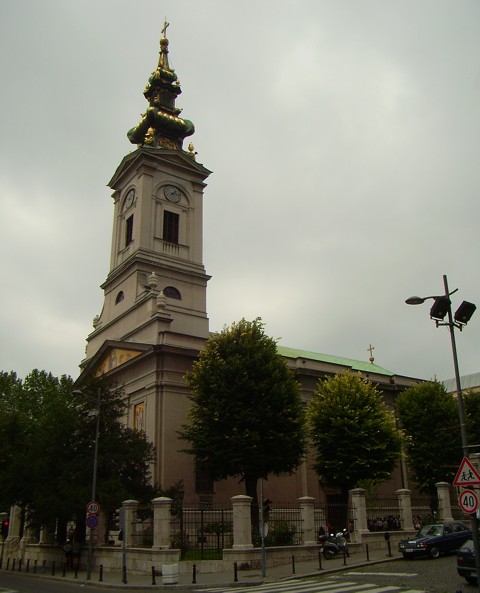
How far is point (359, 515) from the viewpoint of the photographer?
2975 cm

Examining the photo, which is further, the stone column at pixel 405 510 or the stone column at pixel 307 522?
the stone column at pixel 405 510

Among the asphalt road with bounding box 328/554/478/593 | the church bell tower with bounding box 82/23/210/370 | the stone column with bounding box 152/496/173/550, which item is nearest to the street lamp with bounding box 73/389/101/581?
the stone column with bounding box 152/496/173/550

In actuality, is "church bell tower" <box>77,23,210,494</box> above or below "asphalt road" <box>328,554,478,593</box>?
above

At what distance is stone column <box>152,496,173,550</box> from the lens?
25047mm

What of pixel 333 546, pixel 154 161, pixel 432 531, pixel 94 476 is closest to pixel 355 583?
pixel 432 531

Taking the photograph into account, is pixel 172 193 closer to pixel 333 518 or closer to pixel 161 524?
pixel 333 518

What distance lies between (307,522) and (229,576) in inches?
229

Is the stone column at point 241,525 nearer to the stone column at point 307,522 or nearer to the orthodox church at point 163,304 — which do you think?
the stone column at point 307,522

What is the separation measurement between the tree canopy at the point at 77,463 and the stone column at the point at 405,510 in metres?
13.6

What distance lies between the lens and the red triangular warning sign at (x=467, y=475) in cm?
1376

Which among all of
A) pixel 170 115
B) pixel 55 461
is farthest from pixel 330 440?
pixel 170 115

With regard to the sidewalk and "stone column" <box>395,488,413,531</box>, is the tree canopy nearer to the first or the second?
the sidewalk

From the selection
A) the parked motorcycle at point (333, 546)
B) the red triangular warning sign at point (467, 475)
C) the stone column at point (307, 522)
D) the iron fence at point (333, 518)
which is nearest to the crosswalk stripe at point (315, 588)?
the red triangular warning sign at point (467, 475)

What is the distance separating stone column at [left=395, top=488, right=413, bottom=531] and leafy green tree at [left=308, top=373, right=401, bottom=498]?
13.4 ft
